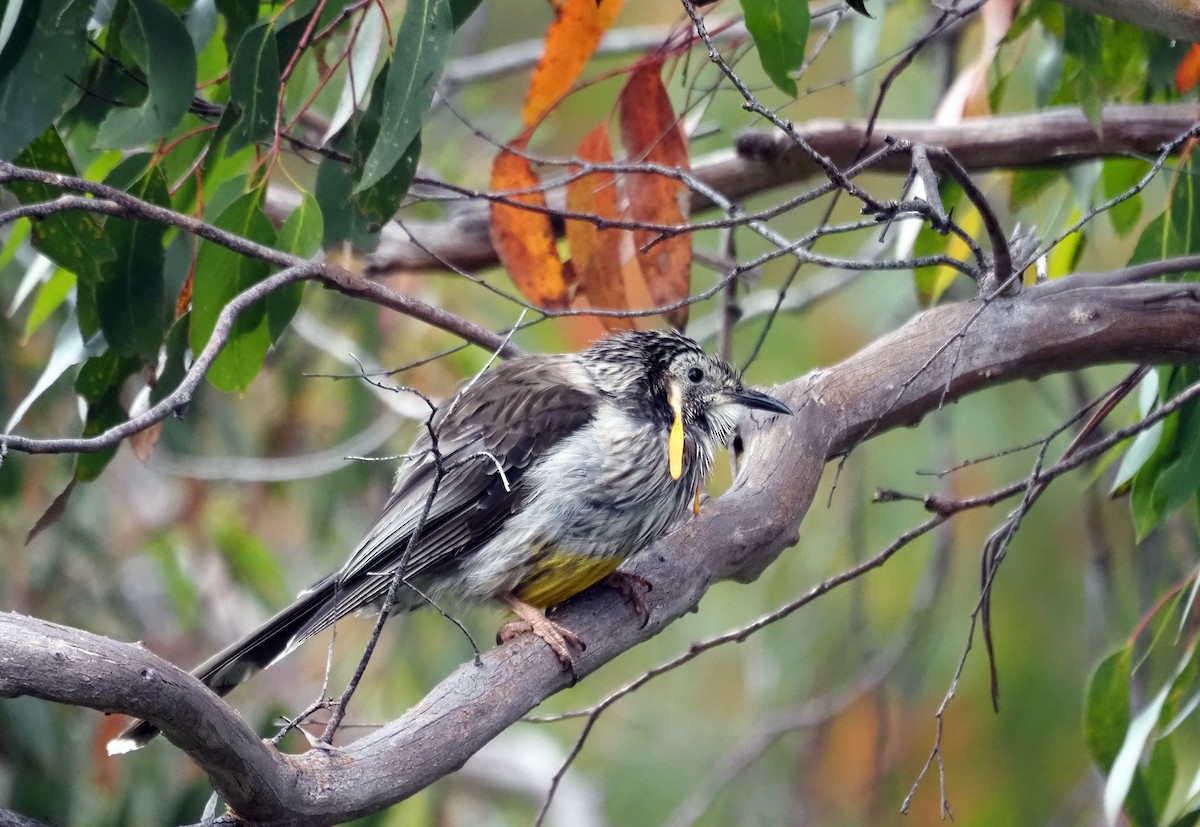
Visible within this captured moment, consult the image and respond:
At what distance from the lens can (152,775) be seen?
529cm

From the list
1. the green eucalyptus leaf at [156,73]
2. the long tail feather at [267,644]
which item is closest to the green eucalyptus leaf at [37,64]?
the green eucalyptus leaf at [156,73]

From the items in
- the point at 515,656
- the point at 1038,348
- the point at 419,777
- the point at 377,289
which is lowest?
the point at 419,777

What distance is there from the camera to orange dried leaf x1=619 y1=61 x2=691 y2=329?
11.1ft

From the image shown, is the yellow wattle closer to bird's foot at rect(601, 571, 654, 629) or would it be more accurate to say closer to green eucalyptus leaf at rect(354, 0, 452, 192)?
bird's foot at rect(601, 571, 654, 629)

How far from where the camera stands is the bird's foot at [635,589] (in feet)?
9.50

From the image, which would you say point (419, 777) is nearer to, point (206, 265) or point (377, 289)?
point (377, 289)

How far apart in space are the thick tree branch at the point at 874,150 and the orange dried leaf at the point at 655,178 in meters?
0.32

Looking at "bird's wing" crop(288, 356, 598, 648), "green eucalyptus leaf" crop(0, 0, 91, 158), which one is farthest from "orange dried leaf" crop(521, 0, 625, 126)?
"green eucalyptus leaf" crop(0, 0, 91, 158)

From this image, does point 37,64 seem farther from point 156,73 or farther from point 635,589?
point 635,589

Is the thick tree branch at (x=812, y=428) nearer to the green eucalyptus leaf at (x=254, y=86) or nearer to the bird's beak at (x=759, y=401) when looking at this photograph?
the bird's beak at (x=759, y=401)

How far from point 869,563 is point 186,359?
1576 millimetres

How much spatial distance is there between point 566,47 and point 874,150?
1137 millimetres

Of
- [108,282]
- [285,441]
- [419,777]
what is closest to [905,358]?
[419,777]

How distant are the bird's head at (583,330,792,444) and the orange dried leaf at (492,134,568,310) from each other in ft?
0.78
